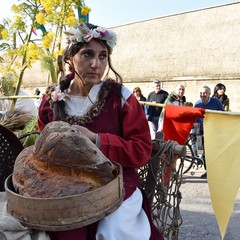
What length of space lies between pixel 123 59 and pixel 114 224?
15.2 meters

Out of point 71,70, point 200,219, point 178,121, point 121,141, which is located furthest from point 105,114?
point 200,219

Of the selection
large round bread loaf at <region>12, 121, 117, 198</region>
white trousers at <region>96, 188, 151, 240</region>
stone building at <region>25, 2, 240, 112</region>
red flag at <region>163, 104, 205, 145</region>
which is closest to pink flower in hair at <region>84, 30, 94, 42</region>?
large round bread loaf at <region>12, 121, 117, 198</region>

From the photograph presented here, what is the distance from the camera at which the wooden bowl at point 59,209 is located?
3.67ft

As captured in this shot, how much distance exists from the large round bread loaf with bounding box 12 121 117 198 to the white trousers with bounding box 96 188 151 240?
0.32 metres

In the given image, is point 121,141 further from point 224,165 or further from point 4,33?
point 4,33

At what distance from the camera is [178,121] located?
2.58 m

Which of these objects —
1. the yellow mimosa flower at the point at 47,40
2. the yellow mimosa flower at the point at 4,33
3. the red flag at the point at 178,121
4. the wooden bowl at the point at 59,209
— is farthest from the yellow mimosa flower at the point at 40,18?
the wooden bowl at the point at 59,209

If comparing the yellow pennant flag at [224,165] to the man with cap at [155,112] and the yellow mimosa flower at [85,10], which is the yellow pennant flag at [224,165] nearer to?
the yellow mimosa flower at [85,10]

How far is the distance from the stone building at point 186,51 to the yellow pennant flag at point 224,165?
34.9 feet

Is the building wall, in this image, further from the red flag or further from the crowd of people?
the crowd of people

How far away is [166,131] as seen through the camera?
267 cm

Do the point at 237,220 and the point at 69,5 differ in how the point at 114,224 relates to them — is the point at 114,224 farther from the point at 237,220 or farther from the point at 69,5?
the point at 69,5

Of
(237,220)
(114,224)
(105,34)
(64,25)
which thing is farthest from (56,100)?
(237,220)

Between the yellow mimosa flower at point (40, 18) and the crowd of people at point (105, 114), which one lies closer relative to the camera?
the crowd of people at point (105, 114)
